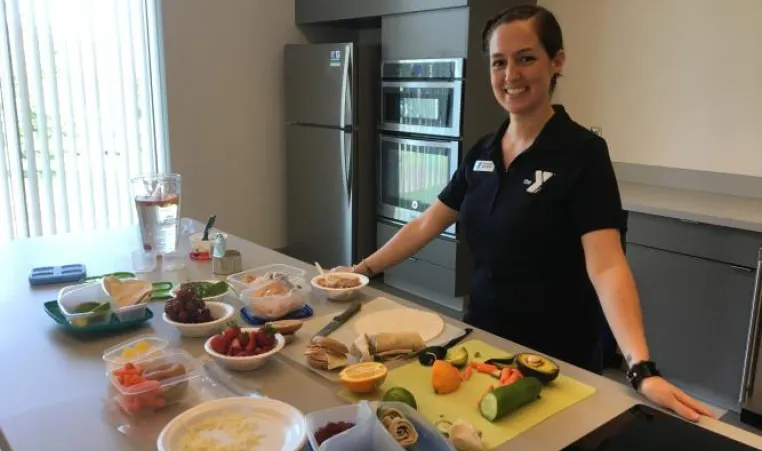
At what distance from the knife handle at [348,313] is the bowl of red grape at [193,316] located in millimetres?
231

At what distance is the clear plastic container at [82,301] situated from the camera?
135cm

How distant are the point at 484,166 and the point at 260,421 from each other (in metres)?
0.92

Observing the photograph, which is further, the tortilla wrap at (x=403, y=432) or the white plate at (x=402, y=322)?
the white plate at (x=402, y=322)

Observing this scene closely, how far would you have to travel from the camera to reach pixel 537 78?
1.52 meters

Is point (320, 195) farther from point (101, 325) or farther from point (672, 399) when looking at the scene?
point (672, 399)

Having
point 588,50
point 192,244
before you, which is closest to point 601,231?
point 192,244

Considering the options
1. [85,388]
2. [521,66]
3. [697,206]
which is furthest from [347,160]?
[85,388]

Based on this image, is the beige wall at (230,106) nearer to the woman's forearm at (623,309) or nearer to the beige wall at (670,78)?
the beige wall at (670,78)

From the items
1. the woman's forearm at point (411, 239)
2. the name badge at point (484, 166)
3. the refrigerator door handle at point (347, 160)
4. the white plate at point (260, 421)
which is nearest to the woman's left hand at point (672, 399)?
the white plate at point (260, 421)

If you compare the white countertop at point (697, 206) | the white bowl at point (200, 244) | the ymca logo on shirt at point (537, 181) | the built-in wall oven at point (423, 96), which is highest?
the built-in wall oven at point (423, 96)

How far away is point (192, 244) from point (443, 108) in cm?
181

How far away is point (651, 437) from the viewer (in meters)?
0.98

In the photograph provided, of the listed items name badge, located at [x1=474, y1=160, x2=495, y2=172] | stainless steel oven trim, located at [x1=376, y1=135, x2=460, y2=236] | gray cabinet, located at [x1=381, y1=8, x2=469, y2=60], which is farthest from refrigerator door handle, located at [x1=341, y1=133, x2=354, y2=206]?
name badge, located at [x1=474, y1=160, x2=495, y2=172]

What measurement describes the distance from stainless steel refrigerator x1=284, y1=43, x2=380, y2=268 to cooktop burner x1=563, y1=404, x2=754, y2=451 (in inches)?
120
